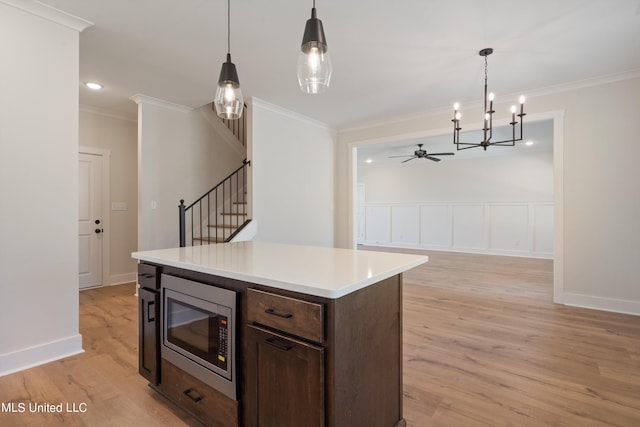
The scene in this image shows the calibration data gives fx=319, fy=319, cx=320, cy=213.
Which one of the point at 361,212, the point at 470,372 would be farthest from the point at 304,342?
the point at 361,212

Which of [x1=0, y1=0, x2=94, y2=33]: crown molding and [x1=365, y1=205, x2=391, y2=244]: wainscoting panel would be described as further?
[x1=365, y1=205, x2=391, y2=244]: wainscoting panel

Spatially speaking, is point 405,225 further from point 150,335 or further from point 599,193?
point 150,335

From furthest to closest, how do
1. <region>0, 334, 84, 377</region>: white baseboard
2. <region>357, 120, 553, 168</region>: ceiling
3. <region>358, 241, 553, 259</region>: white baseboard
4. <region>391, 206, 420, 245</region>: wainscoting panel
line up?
<region>391, 206, 420, 245</region>: wainscoting panel < <region>358, 241, 553, 259</region>: white baseboard < <region>357, 120, 553, 168</region>: ceiling < <region>0, 334, 84, 377</region>: white baseboard

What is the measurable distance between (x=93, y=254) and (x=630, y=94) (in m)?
6.93

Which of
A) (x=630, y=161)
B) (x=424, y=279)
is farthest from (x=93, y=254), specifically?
(x=630, y=161)

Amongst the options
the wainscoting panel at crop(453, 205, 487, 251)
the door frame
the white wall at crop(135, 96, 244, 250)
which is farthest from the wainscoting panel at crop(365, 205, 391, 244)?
the door frame

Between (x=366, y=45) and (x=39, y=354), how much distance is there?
3.54 m

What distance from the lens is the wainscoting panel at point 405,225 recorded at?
356 inches

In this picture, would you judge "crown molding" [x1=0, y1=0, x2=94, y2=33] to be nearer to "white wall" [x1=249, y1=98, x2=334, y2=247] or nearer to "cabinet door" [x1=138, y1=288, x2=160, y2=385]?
"white wall" [x1=249, y1=98, x2=334, y2=247]

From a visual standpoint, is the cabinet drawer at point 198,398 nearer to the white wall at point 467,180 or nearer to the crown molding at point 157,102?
the crown molding at point 157,102

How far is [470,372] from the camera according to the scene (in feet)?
7.17

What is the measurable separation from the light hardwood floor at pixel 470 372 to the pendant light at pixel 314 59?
6.17 feet

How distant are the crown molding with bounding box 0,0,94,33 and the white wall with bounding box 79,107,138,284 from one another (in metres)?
2.51

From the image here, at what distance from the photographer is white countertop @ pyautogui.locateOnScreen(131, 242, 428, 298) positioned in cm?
116
